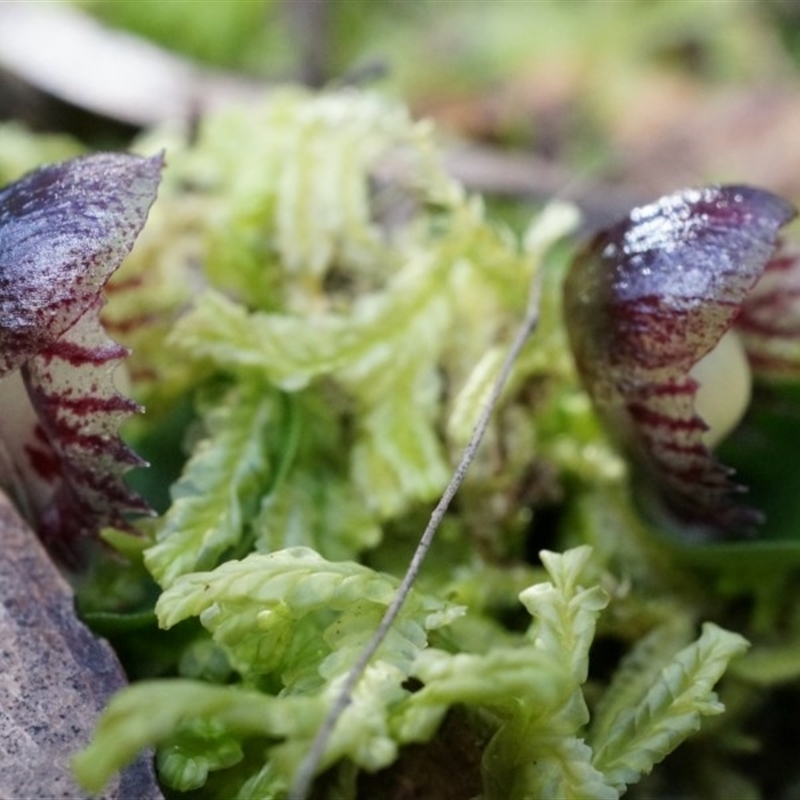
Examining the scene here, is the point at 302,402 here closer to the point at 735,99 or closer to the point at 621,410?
the point at 621,410

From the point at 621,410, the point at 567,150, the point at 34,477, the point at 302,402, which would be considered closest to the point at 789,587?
the point at 621,410

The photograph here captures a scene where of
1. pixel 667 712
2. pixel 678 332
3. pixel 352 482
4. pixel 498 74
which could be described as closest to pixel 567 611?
pixel 667 712

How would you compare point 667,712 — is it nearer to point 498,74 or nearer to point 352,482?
point 352,482

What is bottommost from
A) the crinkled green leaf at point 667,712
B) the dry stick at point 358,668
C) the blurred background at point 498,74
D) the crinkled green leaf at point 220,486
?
the crinkled green leaf at point 667,712

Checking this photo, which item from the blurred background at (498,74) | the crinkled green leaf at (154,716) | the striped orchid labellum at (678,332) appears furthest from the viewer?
the blurred background at (498,74)

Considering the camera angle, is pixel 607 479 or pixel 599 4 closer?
pixel 607 479

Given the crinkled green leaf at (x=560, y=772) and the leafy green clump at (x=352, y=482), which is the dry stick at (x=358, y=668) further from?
the crinkled green leaf at (x=560, y=772)

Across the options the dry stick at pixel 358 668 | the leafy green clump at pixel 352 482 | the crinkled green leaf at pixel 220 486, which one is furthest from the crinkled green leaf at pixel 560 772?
the crinkled green leaf at pixel 220 486
